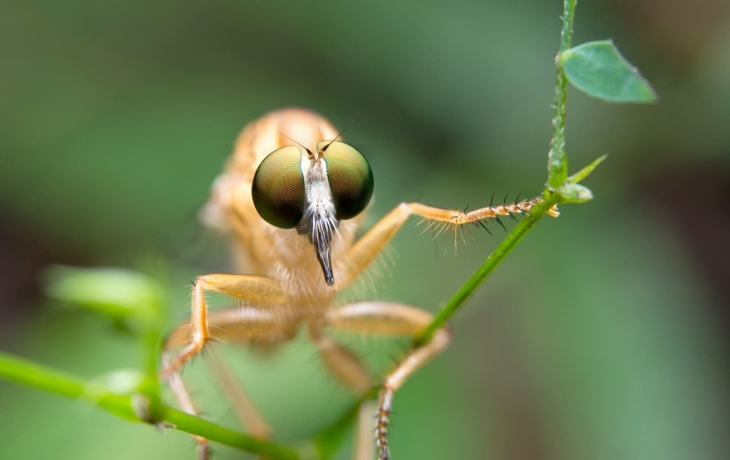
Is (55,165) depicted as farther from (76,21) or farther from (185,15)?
(185,15)

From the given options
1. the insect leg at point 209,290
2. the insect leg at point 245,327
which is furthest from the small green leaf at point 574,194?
the insect leg at point 245,327

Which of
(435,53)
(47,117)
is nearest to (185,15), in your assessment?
(47,117)

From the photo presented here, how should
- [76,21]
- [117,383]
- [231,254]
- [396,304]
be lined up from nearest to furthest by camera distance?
[117,383], [396,304], [231,254], [76,21]

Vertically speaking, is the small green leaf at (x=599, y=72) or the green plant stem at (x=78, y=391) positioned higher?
the small green leaf at (x=599, y=72)

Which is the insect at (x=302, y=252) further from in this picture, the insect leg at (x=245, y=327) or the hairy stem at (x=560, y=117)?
the hairy stem at (x=560, y=117)

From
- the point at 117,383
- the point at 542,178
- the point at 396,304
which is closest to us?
the point at 117,383

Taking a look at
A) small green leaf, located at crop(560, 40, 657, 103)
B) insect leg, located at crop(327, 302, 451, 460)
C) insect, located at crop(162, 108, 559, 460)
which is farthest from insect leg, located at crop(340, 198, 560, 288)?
small green leaf, located at crop(560, 40, 657, 103)

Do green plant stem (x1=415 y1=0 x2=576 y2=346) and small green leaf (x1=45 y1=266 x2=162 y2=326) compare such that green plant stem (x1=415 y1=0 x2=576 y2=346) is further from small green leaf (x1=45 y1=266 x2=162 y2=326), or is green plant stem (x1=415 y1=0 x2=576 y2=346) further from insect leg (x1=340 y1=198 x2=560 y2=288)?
small green leaf (x1=45 y1=266 x2=162 y2=326)
